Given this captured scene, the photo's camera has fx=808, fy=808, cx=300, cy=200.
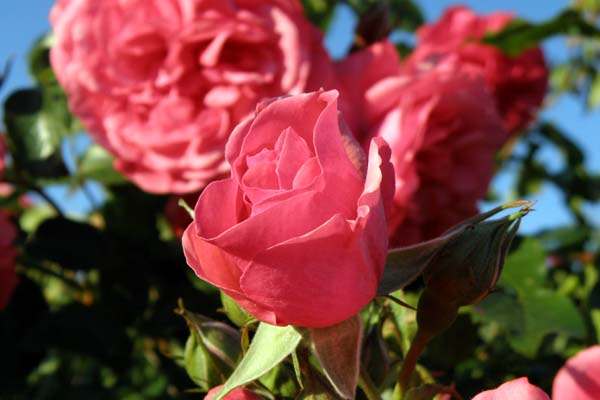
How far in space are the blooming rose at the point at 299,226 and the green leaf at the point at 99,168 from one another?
0.84m

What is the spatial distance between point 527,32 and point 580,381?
1.00 meters

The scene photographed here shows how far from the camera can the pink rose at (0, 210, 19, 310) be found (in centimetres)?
105

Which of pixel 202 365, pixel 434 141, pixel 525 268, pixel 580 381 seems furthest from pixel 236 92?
pixel 580 381

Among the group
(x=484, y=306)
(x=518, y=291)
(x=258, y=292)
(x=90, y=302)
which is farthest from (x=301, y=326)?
(x=90, y=302)

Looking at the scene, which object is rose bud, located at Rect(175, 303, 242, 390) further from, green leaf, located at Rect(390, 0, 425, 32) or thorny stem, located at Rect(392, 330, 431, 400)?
green leaf, located at Rect(390, 0, 425, 32)

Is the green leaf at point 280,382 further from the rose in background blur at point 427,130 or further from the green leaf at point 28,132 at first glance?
the green leaf at point 28,132

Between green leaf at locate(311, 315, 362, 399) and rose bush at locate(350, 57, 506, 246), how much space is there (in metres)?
0.61

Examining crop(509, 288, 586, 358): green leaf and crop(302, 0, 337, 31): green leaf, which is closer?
crop(509, 288, 586, 358): green leaf

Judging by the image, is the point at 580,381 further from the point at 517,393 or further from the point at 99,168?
the point at 99,168

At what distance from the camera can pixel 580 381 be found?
0.46 m

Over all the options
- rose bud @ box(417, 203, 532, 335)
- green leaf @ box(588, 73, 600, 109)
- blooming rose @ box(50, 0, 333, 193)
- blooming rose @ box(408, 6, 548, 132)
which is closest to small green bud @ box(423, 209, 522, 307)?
rose bud @ box(417, 203, 532, 335)

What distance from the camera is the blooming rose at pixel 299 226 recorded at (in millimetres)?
457

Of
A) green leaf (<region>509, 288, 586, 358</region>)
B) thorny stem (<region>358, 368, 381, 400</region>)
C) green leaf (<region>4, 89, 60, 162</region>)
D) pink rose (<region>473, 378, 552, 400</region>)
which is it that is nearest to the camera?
pink rose (<region>473, 378, 552, 400</region>)

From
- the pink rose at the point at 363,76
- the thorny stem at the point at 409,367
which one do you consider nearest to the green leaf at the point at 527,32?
the pink rose at the point at 363,76
